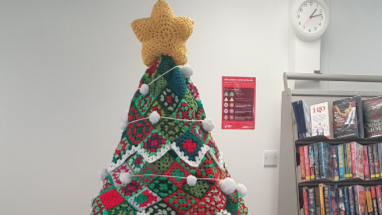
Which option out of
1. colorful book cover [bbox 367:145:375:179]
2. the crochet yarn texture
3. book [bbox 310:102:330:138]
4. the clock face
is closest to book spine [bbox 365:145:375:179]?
colorful book cover [bbox 367:145:375:179]

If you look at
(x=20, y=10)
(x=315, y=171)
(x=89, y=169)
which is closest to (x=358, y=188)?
(x=315, y=171)

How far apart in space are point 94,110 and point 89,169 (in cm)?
32

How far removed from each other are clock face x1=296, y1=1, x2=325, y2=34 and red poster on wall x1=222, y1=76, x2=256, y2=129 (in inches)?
17.9

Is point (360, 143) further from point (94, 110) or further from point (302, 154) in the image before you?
point (94, 110)

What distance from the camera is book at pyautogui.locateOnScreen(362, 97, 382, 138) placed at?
1803 mm

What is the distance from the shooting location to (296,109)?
184 cm

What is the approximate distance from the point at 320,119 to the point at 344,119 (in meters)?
0.13

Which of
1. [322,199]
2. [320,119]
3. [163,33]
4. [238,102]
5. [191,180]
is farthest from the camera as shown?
[238,102]

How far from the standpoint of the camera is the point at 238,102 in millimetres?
2004

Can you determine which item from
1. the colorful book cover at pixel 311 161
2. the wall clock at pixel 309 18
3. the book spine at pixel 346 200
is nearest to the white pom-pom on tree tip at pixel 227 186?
the colorful book cover at pixel 311 161

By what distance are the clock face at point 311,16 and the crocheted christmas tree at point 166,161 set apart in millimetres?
1384

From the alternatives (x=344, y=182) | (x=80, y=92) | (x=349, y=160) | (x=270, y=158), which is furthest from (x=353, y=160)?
(x=80, y=92)

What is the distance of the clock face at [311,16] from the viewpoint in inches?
79.5

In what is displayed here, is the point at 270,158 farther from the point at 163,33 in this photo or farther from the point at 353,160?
the point at 163,33
